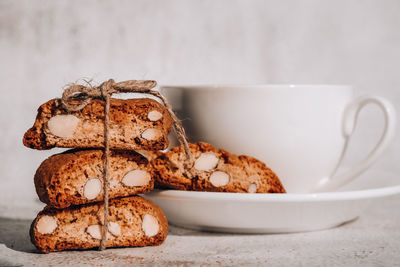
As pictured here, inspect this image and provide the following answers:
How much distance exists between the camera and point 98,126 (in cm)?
105

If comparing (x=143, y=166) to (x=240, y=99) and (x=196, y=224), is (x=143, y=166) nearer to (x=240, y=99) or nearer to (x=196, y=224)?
(x=196, y=224)

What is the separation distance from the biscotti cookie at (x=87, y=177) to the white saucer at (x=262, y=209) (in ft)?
0.32

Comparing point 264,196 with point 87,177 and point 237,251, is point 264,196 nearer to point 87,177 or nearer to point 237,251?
point 237,251

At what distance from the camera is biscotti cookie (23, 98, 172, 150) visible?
1.03 metres

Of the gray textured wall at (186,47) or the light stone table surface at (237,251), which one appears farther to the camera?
the gray textured wall at (186,47)

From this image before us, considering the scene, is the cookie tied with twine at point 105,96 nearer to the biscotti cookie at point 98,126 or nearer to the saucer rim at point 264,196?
the biscotti cookie at point 98,126

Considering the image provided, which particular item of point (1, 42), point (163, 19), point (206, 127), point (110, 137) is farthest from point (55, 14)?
point (110, 137)

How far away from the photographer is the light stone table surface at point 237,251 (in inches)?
39.5

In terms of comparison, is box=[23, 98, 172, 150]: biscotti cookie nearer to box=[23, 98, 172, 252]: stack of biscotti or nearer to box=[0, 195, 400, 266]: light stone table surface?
box=[23, 98, 172, 252]: stack of biscotti

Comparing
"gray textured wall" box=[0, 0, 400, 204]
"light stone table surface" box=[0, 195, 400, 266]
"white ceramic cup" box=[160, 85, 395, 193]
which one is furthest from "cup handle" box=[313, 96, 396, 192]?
"gray textured wall" box=[0, 0, 400, 204]

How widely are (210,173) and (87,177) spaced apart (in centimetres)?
30

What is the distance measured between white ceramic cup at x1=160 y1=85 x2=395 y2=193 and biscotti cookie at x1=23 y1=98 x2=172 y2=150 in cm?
32

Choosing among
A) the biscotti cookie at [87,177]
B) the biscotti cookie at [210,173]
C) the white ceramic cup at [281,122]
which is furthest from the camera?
the white ceramic cup at [281,122]

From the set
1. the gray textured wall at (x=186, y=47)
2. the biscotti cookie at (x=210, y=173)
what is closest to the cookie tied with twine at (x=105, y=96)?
the biscotti cookie at (x=210, y=173)
